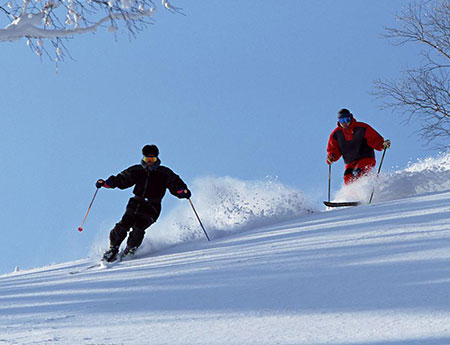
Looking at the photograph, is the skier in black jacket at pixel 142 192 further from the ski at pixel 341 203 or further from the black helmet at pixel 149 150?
the ski at pixel 341 203

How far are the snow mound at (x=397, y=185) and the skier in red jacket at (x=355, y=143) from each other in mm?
261

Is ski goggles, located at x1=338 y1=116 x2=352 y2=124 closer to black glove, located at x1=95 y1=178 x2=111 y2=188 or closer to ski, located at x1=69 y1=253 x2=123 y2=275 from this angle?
black glove, located at x1=95 y1=178 x2=111 y2=188

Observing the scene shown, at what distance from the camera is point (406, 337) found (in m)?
2.62

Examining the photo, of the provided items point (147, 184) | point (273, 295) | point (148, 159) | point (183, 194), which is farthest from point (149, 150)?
point (273, 295)

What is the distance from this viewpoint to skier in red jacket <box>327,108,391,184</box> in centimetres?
993

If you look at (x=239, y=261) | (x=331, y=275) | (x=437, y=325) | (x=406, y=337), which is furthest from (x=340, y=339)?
(x=239, y=261)

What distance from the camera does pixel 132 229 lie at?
7.80 meters

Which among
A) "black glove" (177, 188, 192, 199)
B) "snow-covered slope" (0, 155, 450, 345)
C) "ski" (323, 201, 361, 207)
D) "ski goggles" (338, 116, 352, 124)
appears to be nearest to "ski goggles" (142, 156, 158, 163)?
"black glove" (177, 188, 192, 199)

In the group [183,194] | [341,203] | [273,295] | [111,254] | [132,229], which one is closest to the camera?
[273,295]

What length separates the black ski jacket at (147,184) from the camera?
794cm

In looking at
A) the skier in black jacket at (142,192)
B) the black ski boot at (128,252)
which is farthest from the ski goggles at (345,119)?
the black ski boot at (128,252)

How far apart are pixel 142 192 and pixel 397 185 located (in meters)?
4.89

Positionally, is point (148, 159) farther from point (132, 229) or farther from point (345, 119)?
point (345, 119)

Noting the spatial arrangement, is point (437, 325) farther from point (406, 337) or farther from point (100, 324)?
point (100, 324)
